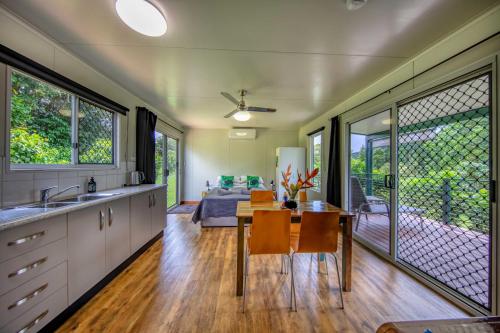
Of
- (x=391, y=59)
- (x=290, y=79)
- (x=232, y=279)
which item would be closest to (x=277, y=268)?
(x=232, y=279)

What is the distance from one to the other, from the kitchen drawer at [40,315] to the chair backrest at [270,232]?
4.88 feet

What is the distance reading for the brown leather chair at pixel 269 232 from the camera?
71.2 inches

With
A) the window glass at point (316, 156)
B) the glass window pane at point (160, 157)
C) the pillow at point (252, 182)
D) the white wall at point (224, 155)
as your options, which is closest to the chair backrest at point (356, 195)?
the window glass at point (316, 156)

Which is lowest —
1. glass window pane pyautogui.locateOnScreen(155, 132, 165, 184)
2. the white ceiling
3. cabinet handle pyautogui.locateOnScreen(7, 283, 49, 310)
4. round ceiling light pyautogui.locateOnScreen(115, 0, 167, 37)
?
cabinet handle pyautogui.locateOnScreen(7, 283, 49, 310)

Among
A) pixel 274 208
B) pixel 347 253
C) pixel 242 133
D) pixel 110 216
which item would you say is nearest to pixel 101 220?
pixel 110 216


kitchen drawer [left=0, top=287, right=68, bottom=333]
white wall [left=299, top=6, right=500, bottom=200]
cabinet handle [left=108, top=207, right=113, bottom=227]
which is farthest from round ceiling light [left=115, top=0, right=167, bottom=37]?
white wall [left=299, top=6, right=500, bottom=200]

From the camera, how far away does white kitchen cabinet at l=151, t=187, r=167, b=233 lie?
3.09m

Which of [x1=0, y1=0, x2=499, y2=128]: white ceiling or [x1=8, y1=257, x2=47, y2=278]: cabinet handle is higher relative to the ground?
[x1=0, y1=0, x2=499, y2=128]: white ceiling

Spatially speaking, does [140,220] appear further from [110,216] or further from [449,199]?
[449,199]

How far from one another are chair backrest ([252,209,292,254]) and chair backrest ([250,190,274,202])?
79 centimetres

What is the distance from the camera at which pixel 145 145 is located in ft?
12.0

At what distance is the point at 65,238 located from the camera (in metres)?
1.55

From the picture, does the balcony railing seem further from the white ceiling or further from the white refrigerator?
the white refrigerator

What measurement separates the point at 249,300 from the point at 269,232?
0.67 meters
